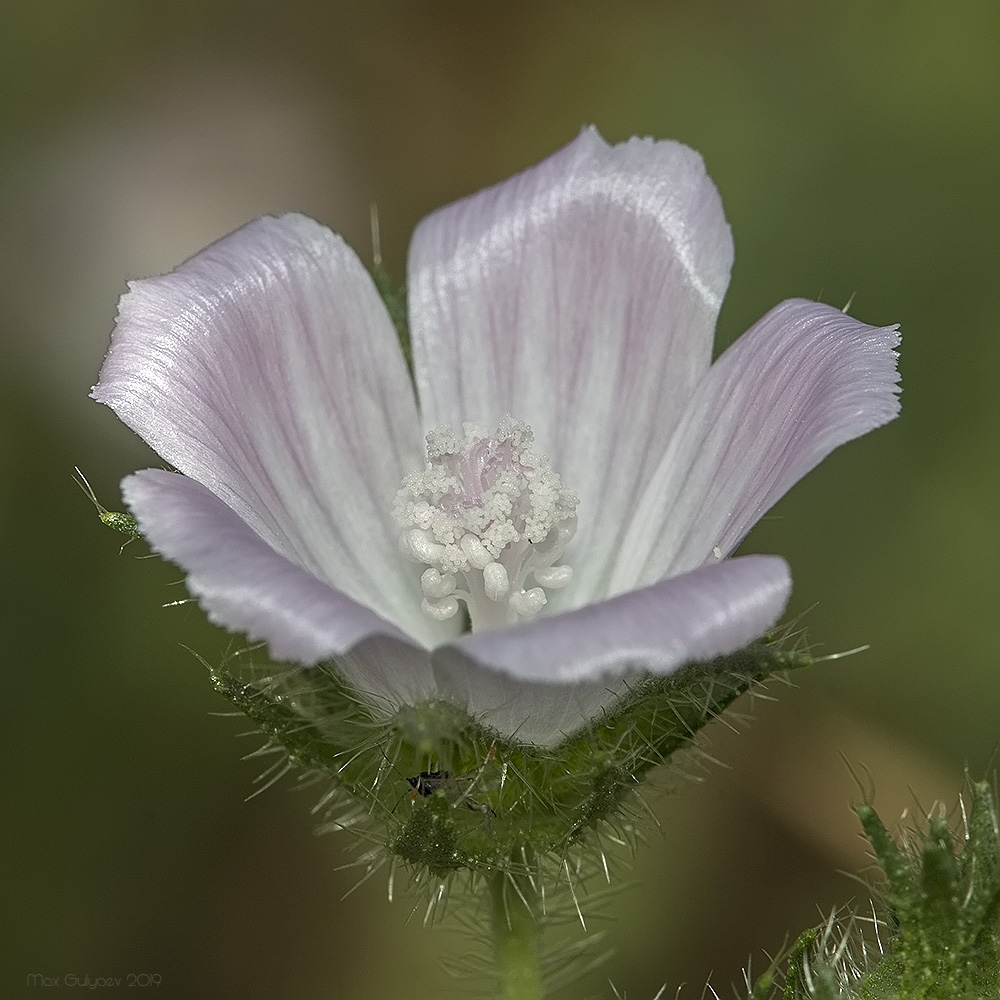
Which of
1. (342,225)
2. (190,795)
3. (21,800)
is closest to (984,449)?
(342,225)

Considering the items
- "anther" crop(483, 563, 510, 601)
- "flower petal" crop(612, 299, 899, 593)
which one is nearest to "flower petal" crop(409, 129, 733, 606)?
"flower petal" crop(612, 299, 899, 593)

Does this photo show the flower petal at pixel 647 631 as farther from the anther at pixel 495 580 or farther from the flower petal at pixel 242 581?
the anther at pixel 495 580

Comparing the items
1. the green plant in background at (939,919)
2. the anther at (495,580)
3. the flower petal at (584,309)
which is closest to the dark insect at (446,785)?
the anther at (495,580)

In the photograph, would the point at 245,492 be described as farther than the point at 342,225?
No

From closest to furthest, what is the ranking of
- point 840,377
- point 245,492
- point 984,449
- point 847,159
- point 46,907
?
point 840,377
point 245,492
point 46,907
point 984,449
point 847,159

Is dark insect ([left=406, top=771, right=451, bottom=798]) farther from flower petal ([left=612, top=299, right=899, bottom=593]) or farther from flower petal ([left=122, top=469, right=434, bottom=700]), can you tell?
flower petal ([left=612, top=299, right=899, bottom=593])

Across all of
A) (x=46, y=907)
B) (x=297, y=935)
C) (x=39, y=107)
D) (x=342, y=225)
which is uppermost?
(x=39, y=107)

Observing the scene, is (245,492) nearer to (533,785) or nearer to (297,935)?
(533,785)

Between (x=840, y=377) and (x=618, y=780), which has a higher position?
(x=840, y=377)
